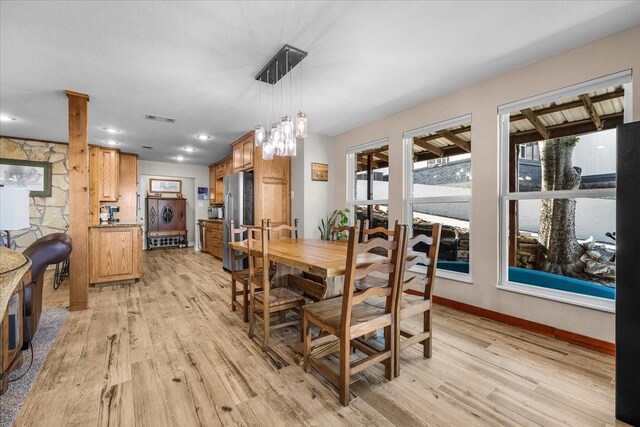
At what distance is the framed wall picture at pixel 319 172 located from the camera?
459cm

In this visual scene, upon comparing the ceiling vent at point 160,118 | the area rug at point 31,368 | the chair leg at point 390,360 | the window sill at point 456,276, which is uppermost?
the ceiling vent at point 160,118

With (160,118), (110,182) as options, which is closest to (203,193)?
(110,182)

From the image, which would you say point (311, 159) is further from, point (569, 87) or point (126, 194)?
point (126, 194)

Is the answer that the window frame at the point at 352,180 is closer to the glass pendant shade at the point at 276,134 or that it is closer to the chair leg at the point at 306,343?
the glass pendant shade at the point at 276,134

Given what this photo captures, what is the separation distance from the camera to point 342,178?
15.1ft

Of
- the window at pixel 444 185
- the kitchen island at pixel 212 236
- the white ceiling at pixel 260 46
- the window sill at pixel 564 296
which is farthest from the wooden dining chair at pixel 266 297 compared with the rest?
the kitchen island at pixel 212 236

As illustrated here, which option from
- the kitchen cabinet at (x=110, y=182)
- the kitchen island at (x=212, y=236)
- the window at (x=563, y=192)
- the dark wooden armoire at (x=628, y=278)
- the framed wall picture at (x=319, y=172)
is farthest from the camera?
the kitchen island at (x=212, y=236)

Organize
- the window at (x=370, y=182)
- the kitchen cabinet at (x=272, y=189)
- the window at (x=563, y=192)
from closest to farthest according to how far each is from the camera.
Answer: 1. the window at (x=563, y=192)
2. the window at (x=370, y=182)
3. the kitchen cabinet at (x=272, y=189)

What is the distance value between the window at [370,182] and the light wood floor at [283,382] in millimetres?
1933

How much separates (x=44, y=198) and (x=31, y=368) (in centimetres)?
461

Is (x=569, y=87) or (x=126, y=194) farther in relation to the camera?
(x=126, y=194)

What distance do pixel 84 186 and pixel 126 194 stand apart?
132 inches

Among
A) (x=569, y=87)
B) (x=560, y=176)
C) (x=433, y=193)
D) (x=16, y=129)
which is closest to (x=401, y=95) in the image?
(x=433, y=193)

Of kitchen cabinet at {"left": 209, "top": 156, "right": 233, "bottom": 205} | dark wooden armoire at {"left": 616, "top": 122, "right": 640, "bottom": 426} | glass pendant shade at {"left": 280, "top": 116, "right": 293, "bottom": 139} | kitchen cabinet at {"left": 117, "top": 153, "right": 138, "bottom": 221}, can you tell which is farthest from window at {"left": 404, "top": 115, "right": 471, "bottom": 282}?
kitchen cabinet at {"left": 117, "top": 153, "right": 138, "bottom": 221}
